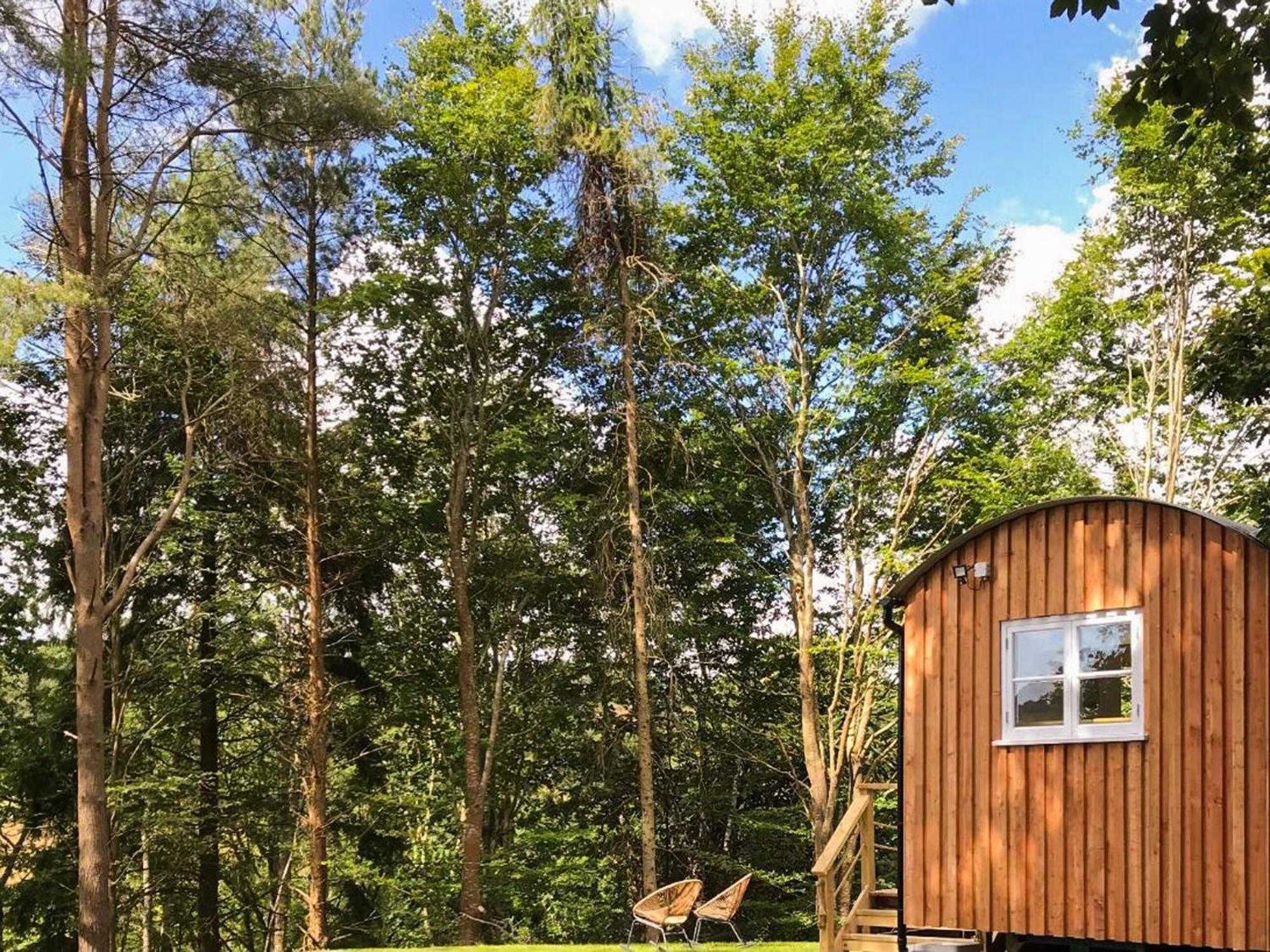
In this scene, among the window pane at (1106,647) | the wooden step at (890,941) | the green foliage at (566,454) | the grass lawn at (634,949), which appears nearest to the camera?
the window pane at (1106,647)

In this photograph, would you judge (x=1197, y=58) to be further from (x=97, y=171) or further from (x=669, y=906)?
(x=97, y=171)

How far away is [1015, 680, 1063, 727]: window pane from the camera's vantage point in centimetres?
716

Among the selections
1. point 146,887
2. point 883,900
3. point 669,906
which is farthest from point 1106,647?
point 146,887

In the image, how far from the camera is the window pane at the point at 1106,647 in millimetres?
6938

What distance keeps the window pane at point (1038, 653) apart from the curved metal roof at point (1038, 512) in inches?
29.1

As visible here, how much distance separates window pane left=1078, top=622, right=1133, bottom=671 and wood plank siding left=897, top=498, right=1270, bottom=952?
0.46ft

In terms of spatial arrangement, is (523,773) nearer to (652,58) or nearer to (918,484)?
(918,484)

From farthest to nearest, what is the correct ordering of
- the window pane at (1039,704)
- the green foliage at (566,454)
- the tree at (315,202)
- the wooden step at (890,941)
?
the green foliage at (566,454) → the tree at (315,202) → the wooden step at (890,941) → the window pane at (1039,704)

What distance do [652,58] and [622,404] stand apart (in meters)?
4.73

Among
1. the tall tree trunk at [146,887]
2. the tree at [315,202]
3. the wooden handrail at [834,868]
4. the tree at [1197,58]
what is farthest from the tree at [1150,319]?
the tall tree trunk at [146,887]

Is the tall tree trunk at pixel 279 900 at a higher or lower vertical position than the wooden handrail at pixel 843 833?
lower

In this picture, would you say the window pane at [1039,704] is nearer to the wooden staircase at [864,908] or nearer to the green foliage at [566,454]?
the wooden staircase at [864,908]

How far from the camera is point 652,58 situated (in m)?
15.0

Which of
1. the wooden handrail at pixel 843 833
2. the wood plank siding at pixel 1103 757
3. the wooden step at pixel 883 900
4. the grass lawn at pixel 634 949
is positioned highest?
the wood plank siding at pixel 1103 757
